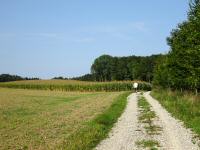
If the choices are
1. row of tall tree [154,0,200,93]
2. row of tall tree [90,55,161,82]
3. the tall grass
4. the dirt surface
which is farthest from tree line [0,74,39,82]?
the dirt surface

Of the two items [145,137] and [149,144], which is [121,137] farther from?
[149,144]

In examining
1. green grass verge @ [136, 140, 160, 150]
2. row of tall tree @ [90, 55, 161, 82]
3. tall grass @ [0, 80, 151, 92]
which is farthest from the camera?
row of tall tree @ [90, 55, 161, 82]

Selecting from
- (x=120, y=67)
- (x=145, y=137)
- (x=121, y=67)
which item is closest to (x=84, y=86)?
(x=121, y=67)

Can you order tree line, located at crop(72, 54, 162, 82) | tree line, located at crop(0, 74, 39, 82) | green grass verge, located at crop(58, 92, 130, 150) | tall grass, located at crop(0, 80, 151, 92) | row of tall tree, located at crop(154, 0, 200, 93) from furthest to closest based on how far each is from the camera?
tree line, located at crop(0, 74, 39, 82) < tree line, located at crop(72, 54, 162, 82) < tall grass, located at crop(0, 80, 151, 92) < row of tall tree, located at crop(154, 0, 200, 93) < green grass verge, located at crop(58, 92, 130, 150)

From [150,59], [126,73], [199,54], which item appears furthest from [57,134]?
[126,73]

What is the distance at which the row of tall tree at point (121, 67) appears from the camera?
152 metres

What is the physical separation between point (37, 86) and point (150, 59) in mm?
56707

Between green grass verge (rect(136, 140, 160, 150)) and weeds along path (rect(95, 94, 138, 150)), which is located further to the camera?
weeds along path (rect(95, 94, 138, 150))

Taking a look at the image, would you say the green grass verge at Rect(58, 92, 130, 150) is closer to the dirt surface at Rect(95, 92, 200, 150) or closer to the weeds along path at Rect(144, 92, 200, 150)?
the dirt surface at Rect(95, 92, 200, 150)

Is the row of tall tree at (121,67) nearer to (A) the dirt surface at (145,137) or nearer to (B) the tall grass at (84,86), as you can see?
(B) the tall grass at (84,86)

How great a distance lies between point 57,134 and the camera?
61.4ft

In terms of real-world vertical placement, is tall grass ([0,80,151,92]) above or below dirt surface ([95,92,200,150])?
→ above

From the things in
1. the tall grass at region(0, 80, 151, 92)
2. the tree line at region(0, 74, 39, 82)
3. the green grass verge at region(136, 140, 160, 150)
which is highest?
the tree line at region(0, 74, 39, 82)

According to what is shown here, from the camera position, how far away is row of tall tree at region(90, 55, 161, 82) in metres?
152
